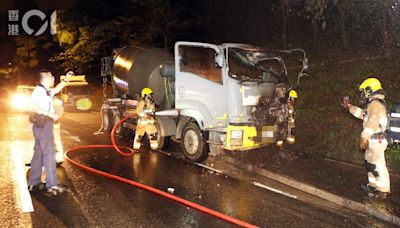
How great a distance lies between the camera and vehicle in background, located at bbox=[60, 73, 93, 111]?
70.0ft

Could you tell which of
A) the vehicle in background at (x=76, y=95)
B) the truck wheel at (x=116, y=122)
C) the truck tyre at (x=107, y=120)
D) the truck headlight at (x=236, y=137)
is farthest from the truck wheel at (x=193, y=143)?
the vehicle in background at (x=76, y=95)

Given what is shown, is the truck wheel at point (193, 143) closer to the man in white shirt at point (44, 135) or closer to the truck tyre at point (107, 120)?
the man in white shirt at point (44, 135)

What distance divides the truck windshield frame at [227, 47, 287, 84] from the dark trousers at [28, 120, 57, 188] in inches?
140

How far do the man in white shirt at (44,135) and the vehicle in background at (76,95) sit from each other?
623 inches

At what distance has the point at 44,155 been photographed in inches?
239

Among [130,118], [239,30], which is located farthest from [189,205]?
[239,30]

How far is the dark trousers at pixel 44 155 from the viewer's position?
605 cm

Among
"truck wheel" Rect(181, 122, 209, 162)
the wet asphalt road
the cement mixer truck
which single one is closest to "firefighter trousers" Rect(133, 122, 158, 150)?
the cement mixer truck

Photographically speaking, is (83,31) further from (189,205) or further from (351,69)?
(189,205)

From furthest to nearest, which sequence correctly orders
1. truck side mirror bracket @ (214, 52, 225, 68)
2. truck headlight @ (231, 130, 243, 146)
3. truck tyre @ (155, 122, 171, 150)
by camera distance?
truck tyre @ (155, 122, 171, 150), truck headlight @ (231, 130, 243, 146), truck side mirror bracket @ (214, 52, 225, 68)

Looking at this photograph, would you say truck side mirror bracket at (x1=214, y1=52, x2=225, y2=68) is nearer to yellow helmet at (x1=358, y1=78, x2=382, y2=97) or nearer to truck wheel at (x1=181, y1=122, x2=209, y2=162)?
truck wheel at (x1=181, y1=122, x2=209, y2=162)

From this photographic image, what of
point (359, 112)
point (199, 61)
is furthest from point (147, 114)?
point (359, 112)

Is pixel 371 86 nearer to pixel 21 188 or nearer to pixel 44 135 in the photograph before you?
pixel 44 135

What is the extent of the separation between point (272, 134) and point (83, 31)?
67.1ft
